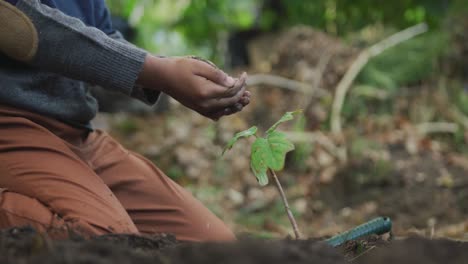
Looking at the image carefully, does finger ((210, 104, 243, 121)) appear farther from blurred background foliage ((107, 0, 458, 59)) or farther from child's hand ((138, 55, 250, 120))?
blurred background foliage ((107, 0, 458, 59))

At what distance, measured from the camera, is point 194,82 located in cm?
192

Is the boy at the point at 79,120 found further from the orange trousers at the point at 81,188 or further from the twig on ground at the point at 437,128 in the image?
the twig on ground at the point at 437,128

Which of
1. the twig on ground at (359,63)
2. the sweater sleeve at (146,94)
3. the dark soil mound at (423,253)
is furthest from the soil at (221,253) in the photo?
the twig on ground at (359,63)

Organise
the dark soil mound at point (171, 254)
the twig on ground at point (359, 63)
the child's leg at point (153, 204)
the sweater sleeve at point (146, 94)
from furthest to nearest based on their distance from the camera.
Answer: the twig on ground at point (359, 63)
the child's leg at point (153, 204)
the sweater sleeve at point (146, 94)
the dark soil mound at point (171, 254)

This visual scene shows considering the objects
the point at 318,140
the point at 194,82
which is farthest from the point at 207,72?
the point at 318,140

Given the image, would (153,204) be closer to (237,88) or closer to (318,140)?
(237,88)

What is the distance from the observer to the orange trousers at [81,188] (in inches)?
78.7

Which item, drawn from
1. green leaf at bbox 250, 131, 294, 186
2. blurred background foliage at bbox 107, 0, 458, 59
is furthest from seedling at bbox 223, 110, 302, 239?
blurred background foliage at bbox 107, 0, 458, 59

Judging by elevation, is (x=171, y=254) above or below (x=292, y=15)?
below

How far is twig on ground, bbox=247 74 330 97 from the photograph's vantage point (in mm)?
6161

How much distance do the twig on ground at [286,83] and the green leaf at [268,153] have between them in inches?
165

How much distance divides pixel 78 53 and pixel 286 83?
449 centimetres

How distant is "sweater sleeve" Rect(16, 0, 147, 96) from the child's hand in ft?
0.16

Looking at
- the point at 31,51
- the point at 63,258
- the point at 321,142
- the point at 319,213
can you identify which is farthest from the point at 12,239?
the point at 321,142
